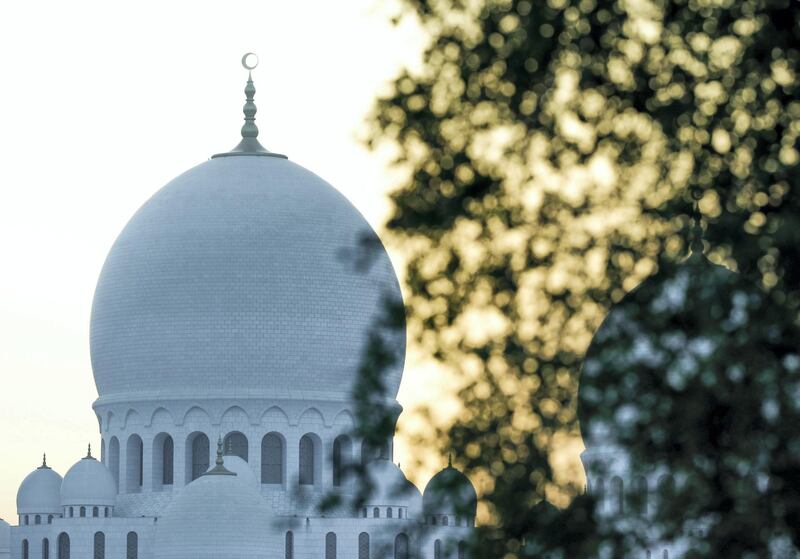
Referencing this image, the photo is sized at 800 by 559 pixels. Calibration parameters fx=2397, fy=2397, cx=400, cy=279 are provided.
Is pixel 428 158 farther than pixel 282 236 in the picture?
No

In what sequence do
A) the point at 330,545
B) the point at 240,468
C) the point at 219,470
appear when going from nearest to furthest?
1. the point at 219,470
2. the point at 240,468
3. the point at 330,545

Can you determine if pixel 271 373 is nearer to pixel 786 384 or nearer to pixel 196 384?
pixel 196 384

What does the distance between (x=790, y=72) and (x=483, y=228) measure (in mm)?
1851

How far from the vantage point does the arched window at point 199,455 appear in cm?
7069

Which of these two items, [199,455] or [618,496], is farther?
[199,455]

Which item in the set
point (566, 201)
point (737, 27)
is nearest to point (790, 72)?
point (737, 27)

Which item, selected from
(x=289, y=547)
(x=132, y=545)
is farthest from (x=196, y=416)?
(x=289, y=547)

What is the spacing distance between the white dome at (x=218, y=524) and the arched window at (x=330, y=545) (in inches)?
114

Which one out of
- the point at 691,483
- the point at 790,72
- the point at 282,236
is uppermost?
the point at 282,236

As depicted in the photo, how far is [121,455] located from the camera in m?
71.7

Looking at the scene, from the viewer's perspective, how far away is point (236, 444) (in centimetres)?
7088

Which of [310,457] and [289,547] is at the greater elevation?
[310,457]

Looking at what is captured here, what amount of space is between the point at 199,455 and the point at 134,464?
2326 millimetres

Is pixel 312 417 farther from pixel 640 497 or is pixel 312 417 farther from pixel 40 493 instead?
pixel 640 497
